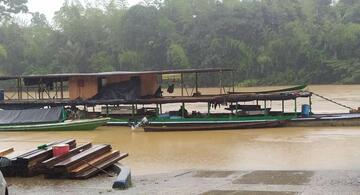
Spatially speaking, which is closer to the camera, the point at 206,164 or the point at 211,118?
the point at 206,164

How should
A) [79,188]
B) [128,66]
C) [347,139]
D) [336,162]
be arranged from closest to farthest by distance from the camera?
[79,188] → [336,162] → [347,139] → [128,66]

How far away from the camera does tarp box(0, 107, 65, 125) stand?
1084 inches

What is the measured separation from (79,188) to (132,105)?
18.3m

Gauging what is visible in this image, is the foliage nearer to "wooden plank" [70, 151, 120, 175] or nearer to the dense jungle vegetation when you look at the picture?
the dense jungle vegetation

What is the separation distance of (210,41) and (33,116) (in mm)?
41252

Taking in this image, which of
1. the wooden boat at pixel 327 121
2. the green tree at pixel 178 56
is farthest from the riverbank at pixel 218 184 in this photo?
the green tree at pixel 178 56

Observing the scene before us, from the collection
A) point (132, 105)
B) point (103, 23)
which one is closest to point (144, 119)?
point (132, 105)

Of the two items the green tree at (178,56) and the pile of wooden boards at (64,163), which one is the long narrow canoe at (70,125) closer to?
the pile of wooden boards at (64,163)

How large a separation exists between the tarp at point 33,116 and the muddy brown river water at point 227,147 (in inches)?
48.2

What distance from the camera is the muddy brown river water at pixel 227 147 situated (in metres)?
14.7

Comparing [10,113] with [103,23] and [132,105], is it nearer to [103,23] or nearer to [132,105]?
[132,105]

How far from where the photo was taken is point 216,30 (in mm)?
67125

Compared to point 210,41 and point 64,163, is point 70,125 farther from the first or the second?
point 210,41

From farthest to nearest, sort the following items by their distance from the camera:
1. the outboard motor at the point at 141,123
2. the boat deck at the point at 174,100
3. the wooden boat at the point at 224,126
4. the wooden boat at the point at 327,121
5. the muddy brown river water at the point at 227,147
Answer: the outboard motor at the point at 141,123, the boat deck at the point at 174,100, the wooden boat at the point at 224,126, the wooden boat at the point at 327,121, the muddy brown river water at the point at 227,147
